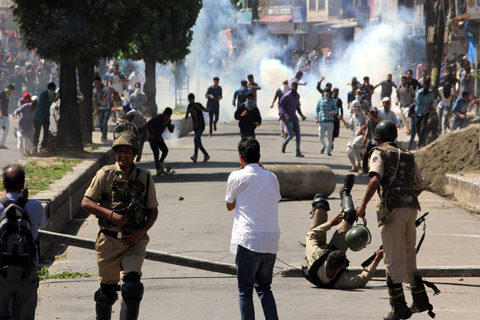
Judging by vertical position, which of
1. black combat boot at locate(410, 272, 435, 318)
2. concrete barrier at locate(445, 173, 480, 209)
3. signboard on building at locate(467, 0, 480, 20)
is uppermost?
signboard on building at locate(467, 0, 480, 20)

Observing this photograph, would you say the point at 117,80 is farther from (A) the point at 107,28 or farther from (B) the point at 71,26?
(B) the point at 71,26

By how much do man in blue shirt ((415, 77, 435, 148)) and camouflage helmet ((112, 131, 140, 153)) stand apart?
18.8 metres

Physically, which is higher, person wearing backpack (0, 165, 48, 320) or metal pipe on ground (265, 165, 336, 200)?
person wearing backpack (0, 165, 48, 320)

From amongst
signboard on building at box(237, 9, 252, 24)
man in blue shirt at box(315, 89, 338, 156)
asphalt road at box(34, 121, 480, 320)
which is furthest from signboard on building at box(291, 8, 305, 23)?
asphalt road at box(34, 121, 480, 320)

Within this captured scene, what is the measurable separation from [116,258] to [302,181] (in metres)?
9.16

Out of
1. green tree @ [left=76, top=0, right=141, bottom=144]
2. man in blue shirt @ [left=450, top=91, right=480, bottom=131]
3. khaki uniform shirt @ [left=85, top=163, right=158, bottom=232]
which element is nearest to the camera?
khaki uniform shirt @ [left=85, top=163, right=158, bottom=232]

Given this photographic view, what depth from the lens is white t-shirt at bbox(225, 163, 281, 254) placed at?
703 cm

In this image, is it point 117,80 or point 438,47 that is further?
point 117,80

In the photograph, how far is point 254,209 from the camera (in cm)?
707

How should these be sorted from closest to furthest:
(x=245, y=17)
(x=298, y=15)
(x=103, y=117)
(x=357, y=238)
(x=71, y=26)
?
(x=357, y=238) < (x=71, y=26) < (x=103, y=117) < (x=245, y=17) < (x=298, y=15)

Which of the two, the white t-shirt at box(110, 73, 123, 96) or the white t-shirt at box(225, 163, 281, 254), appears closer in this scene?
the white t-shirt at box(225, 163, 281, 254)

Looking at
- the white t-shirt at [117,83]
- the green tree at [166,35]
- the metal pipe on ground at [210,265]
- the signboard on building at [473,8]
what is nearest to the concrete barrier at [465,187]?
the metal pipe on ground at [210,265]

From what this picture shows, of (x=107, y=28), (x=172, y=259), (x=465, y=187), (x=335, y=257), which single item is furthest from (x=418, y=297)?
(x=107, y=28)

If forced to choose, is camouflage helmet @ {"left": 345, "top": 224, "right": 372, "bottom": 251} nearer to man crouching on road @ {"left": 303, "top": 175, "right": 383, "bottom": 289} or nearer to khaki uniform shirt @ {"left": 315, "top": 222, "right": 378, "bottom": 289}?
man crouching on road @ {"left": 303, "top": 175, "right": 383, "bottom": 289}
